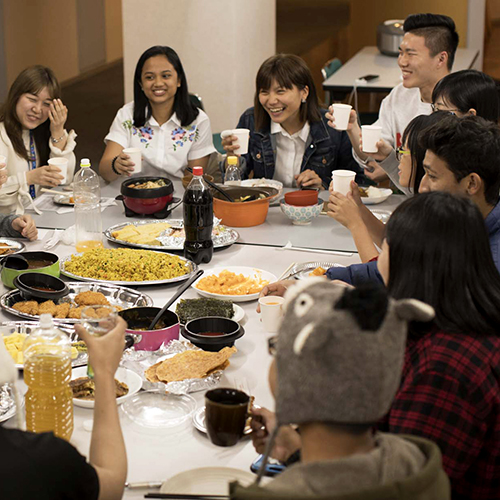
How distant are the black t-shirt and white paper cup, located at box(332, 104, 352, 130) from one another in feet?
8.29

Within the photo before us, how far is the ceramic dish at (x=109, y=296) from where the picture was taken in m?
2.37

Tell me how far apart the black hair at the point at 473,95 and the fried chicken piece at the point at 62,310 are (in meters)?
1.89

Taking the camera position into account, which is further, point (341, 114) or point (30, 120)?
point (30, 120)

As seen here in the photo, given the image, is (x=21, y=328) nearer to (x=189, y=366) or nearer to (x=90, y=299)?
(x=90, y=299)

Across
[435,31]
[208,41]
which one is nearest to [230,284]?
[435,31]

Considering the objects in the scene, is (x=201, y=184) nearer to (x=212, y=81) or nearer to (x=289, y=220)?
(x=289, y=220)

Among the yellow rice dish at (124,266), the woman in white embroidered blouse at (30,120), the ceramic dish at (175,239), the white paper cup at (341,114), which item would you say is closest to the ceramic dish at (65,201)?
the woman in white embroidered blouse at (30,120)

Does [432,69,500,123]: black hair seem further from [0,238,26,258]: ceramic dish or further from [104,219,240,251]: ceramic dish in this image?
[0,238,26,258]: ceramic dish

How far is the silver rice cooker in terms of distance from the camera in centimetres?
724

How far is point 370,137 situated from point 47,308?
169 centimetres

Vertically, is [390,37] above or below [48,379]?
above

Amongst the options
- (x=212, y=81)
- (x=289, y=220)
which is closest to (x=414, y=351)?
(x=289, y=220)

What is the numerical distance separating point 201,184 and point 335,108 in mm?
940

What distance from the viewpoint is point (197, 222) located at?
2.82 m
